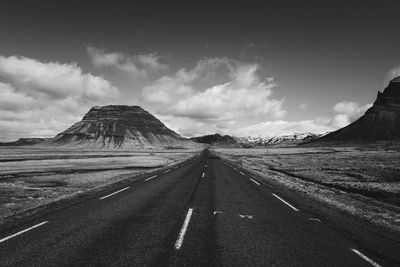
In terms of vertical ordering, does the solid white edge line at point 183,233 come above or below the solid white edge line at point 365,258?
above

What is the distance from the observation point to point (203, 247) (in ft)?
22.0

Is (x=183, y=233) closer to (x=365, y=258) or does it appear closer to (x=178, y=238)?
(x=178, y=238)

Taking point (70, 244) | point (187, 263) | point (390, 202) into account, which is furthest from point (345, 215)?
point (70, 244)

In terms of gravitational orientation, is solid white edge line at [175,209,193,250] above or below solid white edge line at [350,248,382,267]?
above

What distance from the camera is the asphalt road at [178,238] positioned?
19.7 ft

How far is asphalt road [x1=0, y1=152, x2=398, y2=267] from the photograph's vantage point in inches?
237

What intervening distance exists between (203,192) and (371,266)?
32.6 feet

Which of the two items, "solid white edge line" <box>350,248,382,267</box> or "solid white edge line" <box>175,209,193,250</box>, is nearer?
"solid white edge line" <box>350,248,382,267</box>

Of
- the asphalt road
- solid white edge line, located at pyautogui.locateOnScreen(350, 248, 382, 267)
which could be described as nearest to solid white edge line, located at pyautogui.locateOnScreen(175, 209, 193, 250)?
the asphalt road

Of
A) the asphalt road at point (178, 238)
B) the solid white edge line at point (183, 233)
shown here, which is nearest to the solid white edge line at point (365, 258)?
the asphalt road at point (178, 238)

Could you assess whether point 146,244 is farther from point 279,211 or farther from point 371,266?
point 279,211

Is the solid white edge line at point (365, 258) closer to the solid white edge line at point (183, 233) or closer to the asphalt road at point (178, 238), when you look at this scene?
the asphalt road at point (178, 238)

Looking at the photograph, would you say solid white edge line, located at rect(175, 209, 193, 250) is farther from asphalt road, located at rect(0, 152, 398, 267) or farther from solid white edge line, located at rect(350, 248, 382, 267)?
solid white edge line, located at rect(350, 248, 382, 267)

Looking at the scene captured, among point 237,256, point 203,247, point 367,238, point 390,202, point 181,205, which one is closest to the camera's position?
point 237,256
